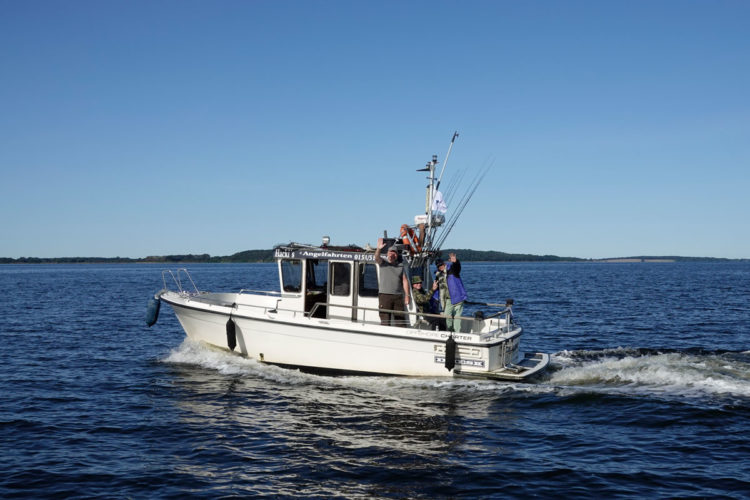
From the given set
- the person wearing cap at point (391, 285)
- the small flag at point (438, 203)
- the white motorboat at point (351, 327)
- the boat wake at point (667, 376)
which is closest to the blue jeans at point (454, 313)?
the white motorboat at point (351, 327)

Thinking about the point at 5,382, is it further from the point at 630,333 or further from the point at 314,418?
the point at 630,333

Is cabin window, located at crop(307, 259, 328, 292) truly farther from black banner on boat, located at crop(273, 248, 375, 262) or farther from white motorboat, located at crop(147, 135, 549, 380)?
black banner on boat, located at crop(273, 248, 375, 262)

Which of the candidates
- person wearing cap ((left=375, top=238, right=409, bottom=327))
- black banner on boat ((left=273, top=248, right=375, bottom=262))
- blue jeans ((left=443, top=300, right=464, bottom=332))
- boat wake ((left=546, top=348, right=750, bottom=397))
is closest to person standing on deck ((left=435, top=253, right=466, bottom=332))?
blue jeans ((left=443, top=300, right=464, bottom=332))

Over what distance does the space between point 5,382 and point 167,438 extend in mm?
5988

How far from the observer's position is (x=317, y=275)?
46.0 ft

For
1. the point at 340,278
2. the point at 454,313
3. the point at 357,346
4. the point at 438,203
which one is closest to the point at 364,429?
the point at 357,346

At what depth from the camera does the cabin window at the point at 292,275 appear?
553 inches

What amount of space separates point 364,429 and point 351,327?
3190 mm

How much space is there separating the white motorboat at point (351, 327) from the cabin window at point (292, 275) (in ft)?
0.08

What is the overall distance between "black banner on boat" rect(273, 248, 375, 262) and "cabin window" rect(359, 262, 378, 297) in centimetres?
33

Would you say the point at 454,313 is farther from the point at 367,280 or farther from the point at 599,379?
the point at 599,379

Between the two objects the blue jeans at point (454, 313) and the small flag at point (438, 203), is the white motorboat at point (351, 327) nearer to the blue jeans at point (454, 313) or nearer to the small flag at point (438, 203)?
the small flag at point (438, 203)

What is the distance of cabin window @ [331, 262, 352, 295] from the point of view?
1343 centimetres

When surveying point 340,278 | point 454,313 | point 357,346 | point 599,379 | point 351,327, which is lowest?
point 599,379
